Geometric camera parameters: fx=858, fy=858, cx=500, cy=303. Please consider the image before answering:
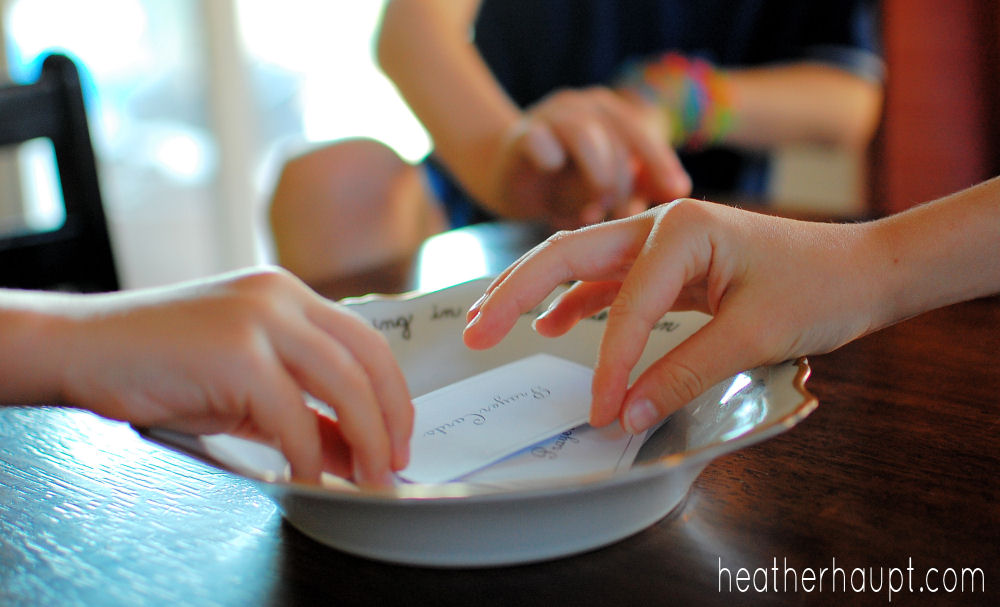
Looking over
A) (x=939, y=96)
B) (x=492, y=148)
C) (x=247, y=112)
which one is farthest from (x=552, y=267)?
(x=247, y=112)

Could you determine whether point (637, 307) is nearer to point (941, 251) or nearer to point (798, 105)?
point (941, 251)

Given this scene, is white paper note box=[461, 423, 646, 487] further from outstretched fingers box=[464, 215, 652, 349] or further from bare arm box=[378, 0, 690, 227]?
bare arm box=[378, 0, 690, 227]

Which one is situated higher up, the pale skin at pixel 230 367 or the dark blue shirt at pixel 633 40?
the dark blue shirt at pixel 633 40

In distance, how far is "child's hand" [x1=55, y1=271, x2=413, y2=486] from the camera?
1.02 ft

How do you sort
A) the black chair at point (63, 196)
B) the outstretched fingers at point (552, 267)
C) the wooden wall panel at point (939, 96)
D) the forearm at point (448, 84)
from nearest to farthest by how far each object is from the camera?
the outstretched fingers at point (552, 267), the black chair at point (63, 196), the forearm at point (448, 84), the wooden wall panel at point (939, 96)

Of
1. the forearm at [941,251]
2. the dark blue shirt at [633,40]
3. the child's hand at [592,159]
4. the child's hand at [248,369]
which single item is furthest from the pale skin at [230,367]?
the dark blue shirt at [633,40]

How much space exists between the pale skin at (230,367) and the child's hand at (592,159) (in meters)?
0.51

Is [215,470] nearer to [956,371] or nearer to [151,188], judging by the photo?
[956,371]

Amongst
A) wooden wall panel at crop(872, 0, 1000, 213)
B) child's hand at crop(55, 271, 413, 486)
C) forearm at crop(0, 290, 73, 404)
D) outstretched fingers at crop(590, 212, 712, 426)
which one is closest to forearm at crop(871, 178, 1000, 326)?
outstretched fingers at crop(590, 212, 712, 426)

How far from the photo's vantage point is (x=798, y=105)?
4.16 feet

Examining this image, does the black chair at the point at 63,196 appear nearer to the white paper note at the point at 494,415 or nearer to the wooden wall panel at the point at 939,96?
the white paper note at the point at 494,415

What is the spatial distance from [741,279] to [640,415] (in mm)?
78

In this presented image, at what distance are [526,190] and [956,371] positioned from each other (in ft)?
1.70

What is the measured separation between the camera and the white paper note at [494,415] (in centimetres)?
35
